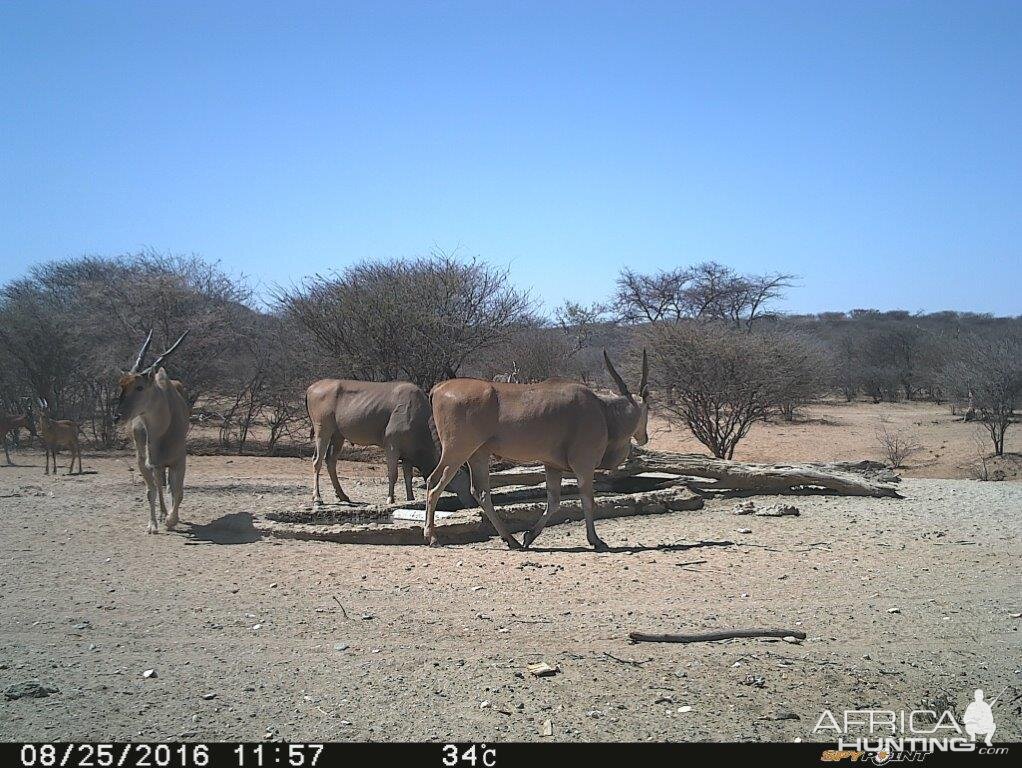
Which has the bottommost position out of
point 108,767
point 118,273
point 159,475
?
point 108,767

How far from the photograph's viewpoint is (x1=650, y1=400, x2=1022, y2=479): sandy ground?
21.1m

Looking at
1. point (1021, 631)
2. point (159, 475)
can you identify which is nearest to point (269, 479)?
point (159, 475)

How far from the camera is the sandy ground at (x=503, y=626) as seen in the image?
4.29m

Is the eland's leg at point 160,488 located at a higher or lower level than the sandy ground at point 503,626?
higher

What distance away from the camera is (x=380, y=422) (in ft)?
40.8

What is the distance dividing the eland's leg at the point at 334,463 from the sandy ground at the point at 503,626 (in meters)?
2.39

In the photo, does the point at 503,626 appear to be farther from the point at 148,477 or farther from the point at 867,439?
the point at 867,439

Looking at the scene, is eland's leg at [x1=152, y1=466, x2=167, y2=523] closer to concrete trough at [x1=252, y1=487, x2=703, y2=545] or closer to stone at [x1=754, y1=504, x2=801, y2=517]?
concrete trough at [x1=252, y1=487, x2=703, y2=545]

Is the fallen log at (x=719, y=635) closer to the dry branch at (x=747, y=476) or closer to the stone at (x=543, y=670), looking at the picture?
the stone at (x=543, y=670)

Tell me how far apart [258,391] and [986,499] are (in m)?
15.8

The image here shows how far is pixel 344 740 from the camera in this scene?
3977mm

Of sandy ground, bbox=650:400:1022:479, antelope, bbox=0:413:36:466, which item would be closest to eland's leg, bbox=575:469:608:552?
sandy ground, bbox=650:400:1022:479

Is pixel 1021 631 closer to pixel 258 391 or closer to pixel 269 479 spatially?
pixel 269 479

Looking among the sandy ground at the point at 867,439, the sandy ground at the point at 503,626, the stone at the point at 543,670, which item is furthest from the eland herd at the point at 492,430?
the sandy ground at the point at 867,439
